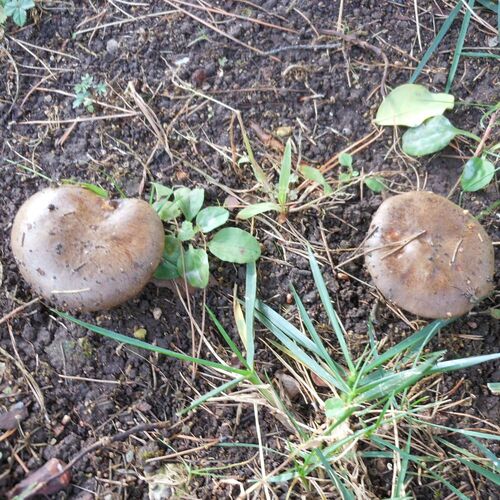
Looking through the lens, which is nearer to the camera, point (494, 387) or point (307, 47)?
point (494, 387)

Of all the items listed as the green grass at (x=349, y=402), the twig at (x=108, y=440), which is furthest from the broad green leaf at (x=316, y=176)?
the twig at (x=108, y=440)

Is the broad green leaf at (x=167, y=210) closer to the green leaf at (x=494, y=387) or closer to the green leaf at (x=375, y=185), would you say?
the green leaf at (x=375, y=185)

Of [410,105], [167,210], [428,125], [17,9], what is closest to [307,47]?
[410,105]

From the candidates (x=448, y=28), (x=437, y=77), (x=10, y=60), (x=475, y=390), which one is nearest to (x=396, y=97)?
(x=437, y=77)

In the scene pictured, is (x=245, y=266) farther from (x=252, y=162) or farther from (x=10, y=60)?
(x=10, y=60)

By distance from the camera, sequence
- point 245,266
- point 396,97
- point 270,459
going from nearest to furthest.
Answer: point 270,459
point 245,266
point 396,97

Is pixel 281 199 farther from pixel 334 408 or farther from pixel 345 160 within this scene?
pixel 334 408

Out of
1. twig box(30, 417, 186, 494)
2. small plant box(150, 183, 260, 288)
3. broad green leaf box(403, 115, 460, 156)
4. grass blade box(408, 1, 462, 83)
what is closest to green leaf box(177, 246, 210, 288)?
small plant box(150, 183, 260, 288)

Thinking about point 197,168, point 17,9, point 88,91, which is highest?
point 17,9
